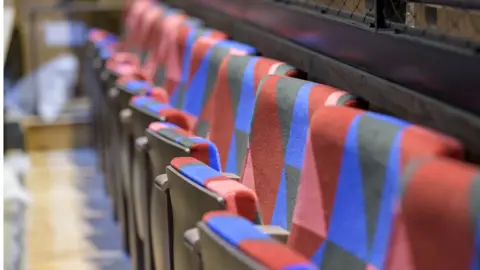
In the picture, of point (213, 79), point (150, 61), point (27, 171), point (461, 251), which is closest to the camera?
point (461, 251)

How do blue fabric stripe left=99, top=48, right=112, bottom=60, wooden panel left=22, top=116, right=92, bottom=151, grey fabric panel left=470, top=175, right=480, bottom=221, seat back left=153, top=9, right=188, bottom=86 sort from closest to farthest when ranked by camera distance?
1. grey fabric panel left=470, top=175, right=480, bottom=221
2. seat back left=153, top=9, right=188, bottom=86
3. blue fabric stripe left=99, top=48, right=112, bottom=60
4. wooden panel left=22, top=116, right=92, bottom=151

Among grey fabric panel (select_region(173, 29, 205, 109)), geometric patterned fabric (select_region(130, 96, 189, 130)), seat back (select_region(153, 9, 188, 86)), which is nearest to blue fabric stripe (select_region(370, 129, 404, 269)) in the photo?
geometric patterned fabric (select_region(130, 96, 189, 130))

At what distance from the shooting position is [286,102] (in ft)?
3.49

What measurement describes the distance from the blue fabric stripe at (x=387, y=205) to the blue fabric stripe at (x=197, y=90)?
2.73ft

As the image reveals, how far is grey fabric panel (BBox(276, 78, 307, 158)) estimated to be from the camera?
106cm

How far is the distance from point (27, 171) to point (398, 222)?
2332 mm

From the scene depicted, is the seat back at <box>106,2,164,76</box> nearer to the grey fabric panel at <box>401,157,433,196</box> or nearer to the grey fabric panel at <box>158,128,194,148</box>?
the grey fabric panel at <box>158,128,194,148</box>

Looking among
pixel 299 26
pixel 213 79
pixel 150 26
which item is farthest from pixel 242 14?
pixel 150 26

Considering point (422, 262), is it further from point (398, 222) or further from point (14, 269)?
point (14, 269)

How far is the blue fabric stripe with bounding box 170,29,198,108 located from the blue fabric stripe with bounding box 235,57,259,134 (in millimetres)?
440

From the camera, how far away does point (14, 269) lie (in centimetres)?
180

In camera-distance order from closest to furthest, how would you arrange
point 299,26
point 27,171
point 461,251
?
point 461,251, point 299,26, point 27,171

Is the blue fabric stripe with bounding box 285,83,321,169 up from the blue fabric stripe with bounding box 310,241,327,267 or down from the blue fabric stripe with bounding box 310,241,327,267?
up

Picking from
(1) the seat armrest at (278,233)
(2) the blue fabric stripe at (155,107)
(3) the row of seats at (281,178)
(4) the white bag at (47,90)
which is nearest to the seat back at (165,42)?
(3) the row of seats at (281,178)
